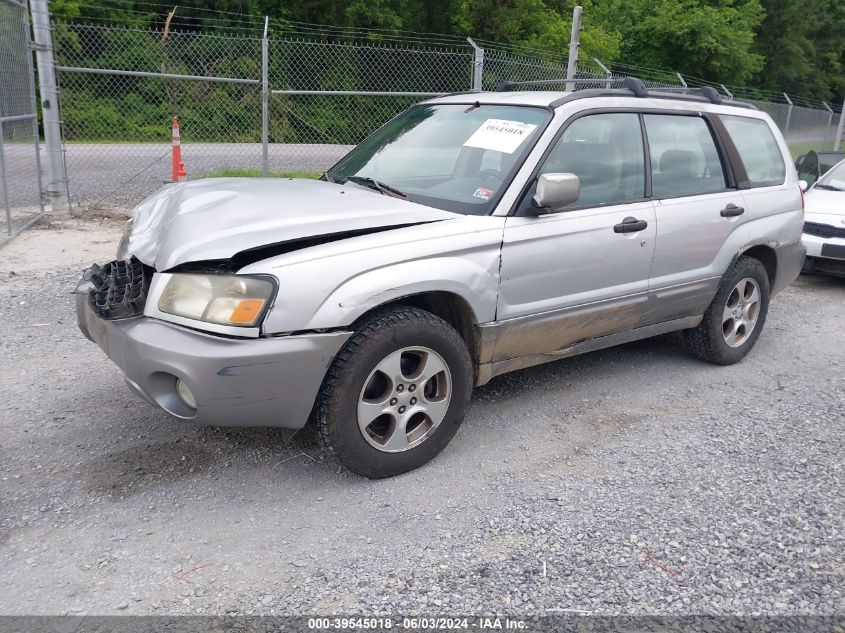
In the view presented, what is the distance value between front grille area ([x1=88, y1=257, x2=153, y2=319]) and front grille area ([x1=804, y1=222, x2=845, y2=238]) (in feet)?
22.8

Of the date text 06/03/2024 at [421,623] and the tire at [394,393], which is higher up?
the tire at [394,393]

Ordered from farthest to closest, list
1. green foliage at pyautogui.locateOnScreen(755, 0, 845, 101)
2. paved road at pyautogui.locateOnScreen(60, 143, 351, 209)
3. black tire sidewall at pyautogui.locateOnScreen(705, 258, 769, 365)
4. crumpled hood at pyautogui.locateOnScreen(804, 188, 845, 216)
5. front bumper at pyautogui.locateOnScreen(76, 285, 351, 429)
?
green foliage at pyautogui.locateOnScreen(755, 0, 845, 101)
paved road at pyautogui.locateOnScreen(60, 143, 351, 209)
crumpled hood at pyautogui.locateOnScreen(804, 188, 845, 216)
black tire sidewall at pyautogui.locateOnScreen(705, 258, 769, 365)
front bumper at pyautogui.locateOnScreen(76, 285, 351, 429)

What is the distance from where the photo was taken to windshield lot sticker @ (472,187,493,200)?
3.79 m

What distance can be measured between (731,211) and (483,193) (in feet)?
6.55

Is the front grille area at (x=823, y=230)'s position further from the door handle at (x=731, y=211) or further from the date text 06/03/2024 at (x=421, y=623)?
the date text 06/03/2024 at (x=421, y=623)

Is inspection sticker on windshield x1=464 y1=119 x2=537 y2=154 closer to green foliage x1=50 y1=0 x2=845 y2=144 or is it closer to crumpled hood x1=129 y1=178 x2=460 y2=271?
crumpled hood x1=129 y1=178 x2=460 y2=271

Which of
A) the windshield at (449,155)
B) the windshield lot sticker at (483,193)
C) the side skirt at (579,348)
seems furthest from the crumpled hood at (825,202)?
the windshield lot sticker at (483,193)

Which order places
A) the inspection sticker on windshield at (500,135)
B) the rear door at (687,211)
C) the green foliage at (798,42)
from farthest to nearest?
the green foliage at (798,42) → the rear door at (687,211) → the inspection sticker on windshield at (500,135)

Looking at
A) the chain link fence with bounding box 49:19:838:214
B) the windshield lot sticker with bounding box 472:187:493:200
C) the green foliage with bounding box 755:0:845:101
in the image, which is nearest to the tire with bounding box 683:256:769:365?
the windshield lot sticker with bounding box 472:187:493:200

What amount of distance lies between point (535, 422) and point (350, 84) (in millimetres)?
15094

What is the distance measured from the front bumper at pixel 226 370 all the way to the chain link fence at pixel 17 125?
5.41 metres

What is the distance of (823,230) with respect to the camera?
7.72 meters

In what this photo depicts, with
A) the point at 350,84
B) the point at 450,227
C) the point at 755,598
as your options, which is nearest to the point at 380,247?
the point at 450,227

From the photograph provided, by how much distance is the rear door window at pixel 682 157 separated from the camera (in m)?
4.53
